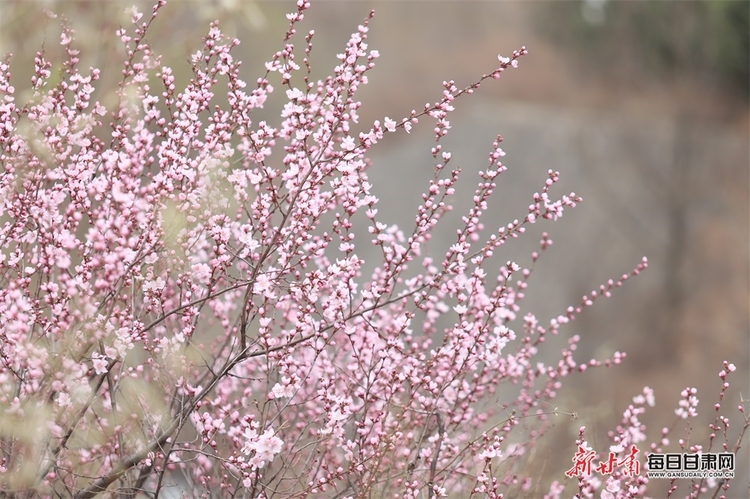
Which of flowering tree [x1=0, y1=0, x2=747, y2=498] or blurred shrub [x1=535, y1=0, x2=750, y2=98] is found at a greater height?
blurred shrub [x1=535, y1=0, x2=750, y2=98]

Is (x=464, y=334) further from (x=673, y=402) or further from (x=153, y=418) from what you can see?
(x=673, y=402)

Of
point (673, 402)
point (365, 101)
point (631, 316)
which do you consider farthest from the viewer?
point (365, 101)

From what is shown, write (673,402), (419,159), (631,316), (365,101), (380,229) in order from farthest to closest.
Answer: (365,101) → (419,159) → (631,316) → (673,402) → (380,229)

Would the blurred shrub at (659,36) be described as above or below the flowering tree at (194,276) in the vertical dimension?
above

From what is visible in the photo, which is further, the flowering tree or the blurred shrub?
the blurred shrub

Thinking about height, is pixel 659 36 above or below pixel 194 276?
above

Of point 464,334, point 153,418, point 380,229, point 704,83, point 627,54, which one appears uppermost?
point 627,54

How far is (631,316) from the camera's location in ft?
32.5

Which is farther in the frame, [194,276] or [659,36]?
[659,36]

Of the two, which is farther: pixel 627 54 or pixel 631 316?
pixel 627 54

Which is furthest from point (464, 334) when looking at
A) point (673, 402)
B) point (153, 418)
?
point (673, 402)

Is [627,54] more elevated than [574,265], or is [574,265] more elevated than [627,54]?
[627,54]

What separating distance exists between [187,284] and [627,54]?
1006cm

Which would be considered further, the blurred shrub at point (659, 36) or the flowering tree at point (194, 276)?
the blurred shrub at point (659, 36)
